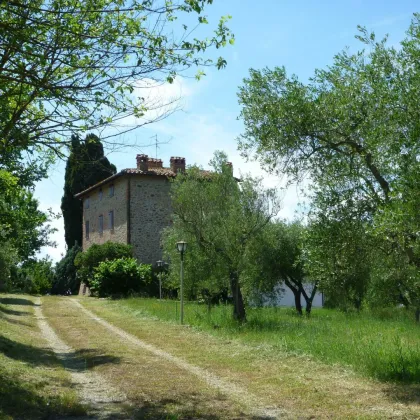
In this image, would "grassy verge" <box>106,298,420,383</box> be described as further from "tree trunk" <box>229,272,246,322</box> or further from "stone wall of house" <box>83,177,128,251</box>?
"stone wall of house" <box>83,177,128,251</box>

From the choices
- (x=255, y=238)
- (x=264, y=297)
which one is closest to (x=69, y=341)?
(x=255, y=238)

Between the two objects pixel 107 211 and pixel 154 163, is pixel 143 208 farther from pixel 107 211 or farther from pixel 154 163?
pixel 107 211

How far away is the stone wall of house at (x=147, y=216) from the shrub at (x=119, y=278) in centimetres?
375

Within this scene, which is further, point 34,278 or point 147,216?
point 34,278

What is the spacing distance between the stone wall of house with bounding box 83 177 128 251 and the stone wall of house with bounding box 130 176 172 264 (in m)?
0.73

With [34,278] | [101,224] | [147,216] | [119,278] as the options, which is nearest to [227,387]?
[119,278]

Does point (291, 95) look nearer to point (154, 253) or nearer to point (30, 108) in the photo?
point (30, 108)

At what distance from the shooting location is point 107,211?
44375 mm

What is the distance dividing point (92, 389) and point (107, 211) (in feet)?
116

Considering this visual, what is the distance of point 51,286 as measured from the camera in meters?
Result: 52.0

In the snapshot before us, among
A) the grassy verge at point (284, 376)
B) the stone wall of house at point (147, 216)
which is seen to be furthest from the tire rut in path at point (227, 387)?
the stone wall of house at point (147, 216)

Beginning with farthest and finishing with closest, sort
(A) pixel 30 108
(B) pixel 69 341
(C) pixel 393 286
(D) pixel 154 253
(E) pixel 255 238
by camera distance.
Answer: (D) pixel 154 253 → (C) pixel 393 286 → (E) pixel 255 238 → (B) pixel 69 341 → (A) pixel 30 108

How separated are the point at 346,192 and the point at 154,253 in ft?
97.8

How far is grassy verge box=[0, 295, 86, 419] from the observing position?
7.91 meters
